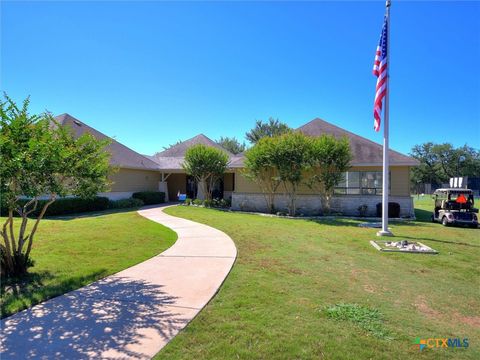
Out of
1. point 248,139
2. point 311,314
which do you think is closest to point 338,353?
point 311,314

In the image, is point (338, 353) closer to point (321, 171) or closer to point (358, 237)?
point (358, 237)

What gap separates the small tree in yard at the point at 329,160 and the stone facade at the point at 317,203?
1.40 meters

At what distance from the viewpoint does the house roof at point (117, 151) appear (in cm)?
1981

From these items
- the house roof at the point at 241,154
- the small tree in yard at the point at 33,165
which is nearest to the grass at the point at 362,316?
the small tree in yard at the point at 33,165

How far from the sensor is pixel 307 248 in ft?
27.1

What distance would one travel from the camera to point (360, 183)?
1805 centimetres

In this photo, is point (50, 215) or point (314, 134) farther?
point (314, 134)

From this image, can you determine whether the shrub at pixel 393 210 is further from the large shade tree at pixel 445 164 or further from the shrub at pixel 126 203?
the large shade tree at pixel 445 164

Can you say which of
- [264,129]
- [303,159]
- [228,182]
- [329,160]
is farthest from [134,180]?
[264,129]

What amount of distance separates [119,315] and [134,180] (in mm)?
19596

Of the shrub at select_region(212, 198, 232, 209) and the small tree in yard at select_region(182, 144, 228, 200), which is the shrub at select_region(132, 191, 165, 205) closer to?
the small tree in yard at select_region(182, 144, 228, 200)

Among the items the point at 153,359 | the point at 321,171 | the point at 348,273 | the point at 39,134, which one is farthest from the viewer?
the point at 321,171

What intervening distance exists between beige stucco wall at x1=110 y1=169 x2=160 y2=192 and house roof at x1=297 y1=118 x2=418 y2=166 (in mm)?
12808

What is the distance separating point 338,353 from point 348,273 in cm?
315
